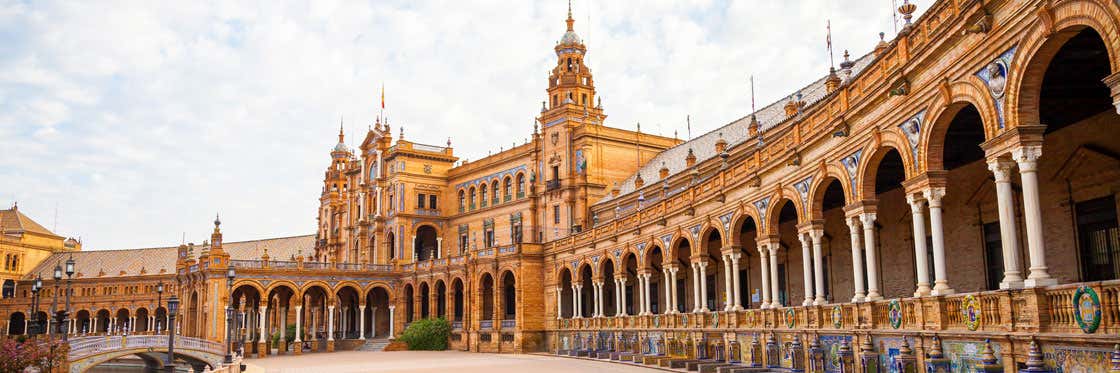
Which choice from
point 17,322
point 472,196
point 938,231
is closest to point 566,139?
point 472,196

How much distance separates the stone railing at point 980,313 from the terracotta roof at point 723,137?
12.6 meters

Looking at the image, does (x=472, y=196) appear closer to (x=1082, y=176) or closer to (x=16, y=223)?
(x=1082, y=176)

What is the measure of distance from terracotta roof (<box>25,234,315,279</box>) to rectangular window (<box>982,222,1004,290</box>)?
87.9 meters

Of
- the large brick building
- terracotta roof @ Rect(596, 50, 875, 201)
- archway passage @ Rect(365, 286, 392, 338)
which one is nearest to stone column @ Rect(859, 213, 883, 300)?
the large brick building

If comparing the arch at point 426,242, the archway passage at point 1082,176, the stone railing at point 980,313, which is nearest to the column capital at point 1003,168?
the stone railing at point 980,313

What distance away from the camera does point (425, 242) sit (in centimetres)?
7025

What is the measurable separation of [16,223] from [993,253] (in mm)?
106034

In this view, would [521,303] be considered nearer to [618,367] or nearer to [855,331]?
[618,367]

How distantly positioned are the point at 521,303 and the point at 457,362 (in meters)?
9.74

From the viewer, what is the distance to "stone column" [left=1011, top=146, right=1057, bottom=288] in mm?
11781

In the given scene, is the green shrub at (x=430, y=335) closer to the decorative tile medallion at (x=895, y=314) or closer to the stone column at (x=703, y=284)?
the stone column at (x=703, y=284)

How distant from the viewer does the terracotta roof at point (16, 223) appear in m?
97.6

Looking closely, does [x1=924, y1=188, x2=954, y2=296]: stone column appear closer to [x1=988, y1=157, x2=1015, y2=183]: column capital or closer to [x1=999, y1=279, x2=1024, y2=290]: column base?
[x1=988, y1=157, x2=1015, y2=183]: column capital

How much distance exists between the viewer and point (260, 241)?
103m
